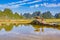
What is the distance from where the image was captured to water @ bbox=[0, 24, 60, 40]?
214 inches

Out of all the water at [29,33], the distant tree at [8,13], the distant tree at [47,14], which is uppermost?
the distant tree at [8,13]

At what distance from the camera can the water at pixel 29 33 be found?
17.9ft

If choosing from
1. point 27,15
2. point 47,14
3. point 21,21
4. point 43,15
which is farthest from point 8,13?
point 47,14

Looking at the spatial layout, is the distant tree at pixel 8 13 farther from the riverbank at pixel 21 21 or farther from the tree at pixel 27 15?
the tree at pixel 27 15

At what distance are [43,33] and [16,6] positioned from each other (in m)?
1.73

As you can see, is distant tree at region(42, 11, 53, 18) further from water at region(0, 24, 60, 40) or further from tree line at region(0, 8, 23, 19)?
tree line at region(0, 8, 23, 19)

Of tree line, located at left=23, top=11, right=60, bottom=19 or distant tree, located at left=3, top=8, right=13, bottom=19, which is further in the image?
distant tree, located at left=3, top=8, right=13, bottom=19

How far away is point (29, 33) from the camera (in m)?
6.07

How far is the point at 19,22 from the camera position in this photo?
7.63 m

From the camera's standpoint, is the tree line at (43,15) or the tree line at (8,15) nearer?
the tree line at (43,15)

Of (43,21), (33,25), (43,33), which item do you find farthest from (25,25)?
(43,33)

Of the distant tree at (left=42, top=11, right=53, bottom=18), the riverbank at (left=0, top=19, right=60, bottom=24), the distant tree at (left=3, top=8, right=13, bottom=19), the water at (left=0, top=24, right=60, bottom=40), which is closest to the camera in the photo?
the water at (left=0, top=24, right=60, bottom=40)

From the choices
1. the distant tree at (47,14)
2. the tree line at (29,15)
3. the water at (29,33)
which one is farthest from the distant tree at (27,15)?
the distant tree at (47,14)

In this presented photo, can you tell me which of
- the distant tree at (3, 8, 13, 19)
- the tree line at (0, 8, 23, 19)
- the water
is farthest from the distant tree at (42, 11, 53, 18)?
the distant tree at (3, 8, 13, 19)
